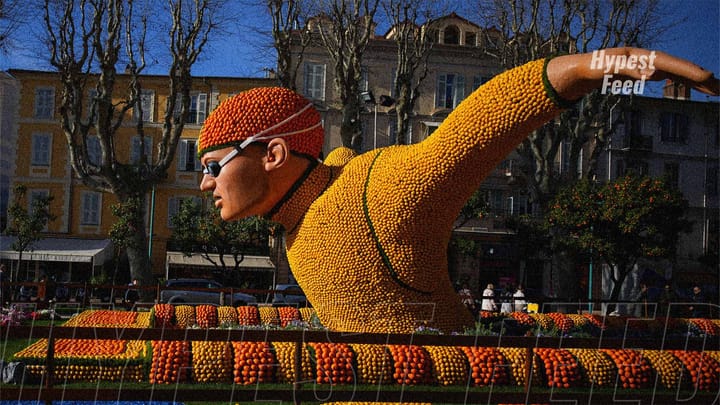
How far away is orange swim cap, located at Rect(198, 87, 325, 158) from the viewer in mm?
7559

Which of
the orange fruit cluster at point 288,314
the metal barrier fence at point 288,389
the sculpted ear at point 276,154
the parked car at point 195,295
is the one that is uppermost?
the sculpted ear at point 276,154

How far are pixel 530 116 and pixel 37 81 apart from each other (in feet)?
103

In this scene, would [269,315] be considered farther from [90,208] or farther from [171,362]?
[90,208]

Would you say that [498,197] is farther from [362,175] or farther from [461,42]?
[362,175]

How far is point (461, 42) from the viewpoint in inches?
1336

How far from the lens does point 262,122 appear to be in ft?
24.9

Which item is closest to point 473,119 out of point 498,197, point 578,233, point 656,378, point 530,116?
point 530,116

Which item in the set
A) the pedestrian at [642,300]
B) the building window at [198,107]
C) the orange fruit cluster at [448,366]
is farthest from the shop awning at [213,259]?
the orange fruit cluster at [448,366]

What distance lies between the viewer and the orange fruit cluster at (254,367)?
22.8ft

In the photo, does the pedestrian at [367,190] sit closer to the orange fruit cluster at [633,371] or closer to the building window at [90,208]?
the orange fruit cluster at [633,371]

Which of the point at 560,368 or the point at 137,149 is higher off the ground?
the point at 137,149

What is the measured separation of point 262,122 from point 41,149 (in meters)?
28.5

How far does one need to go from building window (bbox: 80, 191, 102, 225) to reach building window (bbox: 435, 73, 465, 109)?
52.5 ft

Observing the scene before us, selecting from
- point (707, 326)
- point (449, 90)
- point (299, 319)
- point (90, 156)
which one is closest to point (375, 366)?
point (299, 319)
